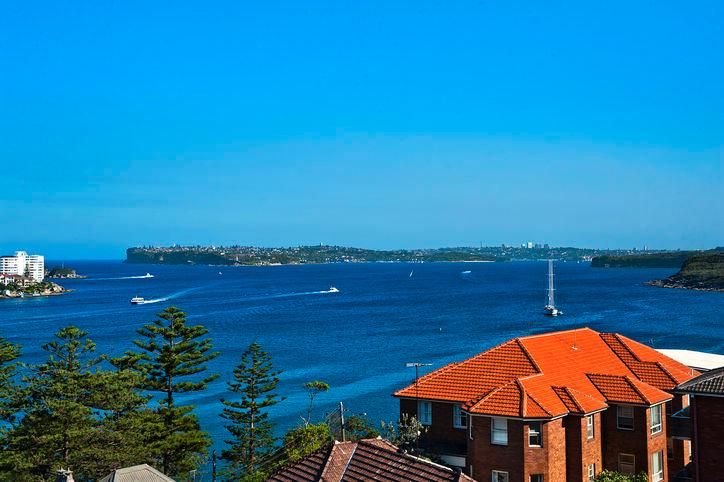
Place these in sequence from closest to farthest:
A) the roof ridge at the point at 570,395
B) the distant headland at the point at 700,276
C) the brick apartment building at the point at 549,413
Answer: the brick apartment building at the point at 549,413, the roof ridge at the point at 570,395, the distant headland at the point at 700,276

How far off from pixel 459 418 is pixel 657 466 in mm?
5808

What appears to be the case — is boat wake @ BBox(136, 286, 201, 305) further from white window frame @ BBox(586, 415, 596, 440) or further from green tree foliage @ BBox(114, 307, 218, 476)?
white window frame @ BBox(586, 415, 596, 440)

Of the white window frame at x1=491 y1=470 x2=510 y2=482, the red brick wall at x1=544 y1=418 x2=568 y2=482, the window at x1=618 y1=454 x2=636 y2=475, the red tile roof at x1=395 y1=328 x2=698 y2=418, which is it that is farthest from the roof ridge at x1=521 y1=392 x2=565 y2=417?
the window at x1=618 y1=454 x2=636 y2=475

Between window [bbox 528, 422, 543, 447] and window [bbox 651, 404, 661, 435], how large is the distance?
155 inches

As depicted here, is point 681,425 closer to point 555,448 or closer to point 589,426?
Result: point 589,426

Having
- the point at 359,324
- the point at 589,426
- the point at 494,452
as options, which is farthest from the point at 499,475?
the point at 359,324

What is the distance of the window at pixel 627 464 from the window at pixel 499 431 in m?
3.97

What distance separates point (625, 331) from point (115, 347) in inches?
1958

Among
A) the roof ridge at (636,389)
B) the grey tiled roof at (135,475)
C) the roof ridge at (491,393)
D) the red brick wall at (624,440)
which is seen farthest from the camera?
the red brick wall at (624,440)

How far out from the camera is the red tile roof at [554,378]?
1988cm

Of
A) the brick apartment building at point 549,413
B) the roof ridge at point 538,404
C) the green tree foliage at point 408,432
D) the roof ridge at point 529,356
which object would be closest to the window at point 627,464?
the brick apartment building at point 549,413

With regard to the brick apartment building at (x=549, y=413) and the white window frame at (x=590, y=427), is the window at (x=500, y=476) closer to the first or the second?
the brick apartment building at (x=549, y=413)

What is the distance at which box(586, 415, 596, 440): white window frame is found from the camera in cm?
2020

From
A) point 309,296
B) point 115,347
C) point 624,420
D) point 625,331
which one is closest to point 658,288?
point 309,296
